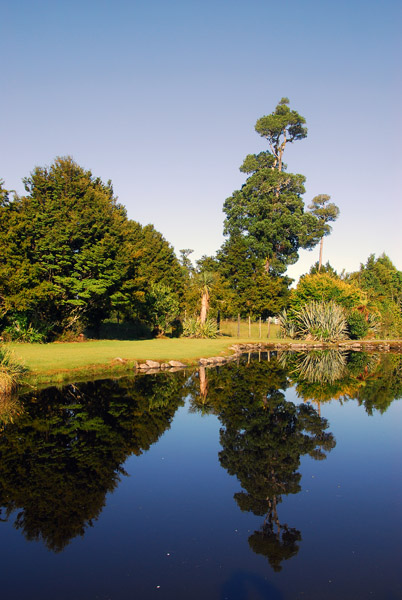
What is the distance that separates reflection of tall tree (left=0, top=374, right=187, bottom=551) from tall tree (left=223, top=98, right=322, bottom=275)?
41.5 meters

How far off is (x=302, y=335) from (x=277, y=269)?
13.9 metres

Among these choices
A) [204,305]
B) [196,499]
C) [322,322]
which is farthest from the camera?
[204,305]

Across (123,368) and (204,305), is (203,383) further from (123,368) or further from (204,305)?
(204,305)

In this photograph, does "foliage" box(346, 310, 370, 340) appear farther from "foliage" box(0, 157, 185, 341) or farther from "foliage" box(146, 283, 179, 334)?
"foliage" box(0, 157, 185, 341)

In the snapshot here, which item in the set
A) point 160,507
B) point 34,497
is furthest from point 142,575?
point 34,497

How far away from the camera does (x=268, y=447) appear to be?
10.4 meters

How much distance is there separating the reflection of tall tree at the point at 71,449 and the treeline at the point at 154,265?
608 inches

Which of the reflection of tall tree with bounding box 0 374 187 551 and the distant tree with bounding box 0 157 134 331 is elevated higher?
the distant tree with bounding box 0 157 134 331

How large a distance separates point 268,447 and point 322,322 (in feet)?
109

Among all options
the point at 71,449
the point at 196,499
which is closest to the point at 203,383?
the point at 71,449

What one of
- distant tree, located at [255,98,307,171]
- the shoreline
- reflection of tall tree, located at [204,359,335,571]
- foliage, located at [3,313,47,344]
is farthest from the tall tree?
reflection of tall tree, located at [204,359,335,571]

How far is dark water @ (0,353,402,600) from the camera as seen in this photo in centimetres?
527

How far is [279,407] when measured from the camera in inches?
580

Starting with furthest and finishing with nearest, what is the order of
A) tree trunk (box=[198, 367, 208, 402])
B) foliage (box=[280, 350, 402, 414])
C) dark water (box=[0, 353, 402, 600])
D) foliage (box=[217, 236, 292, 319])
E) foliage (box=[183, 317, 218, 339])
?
foliage (box=[217, 236, 292, 319]), foliage (box=[183, 317, 218, 339]), foliage (box=[280, 350, 402, 414]), tree trunk (box=[198, 367, 208, 402]), dark water (box=[0, 353, 402, 600])
